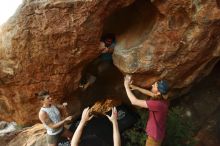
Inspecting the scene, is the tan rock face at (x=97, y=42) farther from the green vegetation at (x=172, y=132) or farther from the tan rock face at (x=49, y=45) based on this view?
the green vegetation at (x=172, y=132)

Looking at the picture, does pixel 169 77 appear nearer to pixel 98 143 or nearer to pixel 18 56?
pixel 98 143

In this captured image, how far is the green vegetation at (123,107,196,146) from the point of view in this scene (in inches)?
396

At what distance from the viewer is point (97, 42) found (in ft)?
31.2

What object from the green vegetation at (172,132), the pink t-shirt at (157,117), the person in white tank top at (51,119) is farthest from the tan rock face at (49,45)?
the pink t-shirt at (157,117)

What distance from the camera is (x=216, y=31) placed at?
950 centimetres

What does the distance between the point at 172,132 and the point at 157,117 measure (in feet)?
5.96

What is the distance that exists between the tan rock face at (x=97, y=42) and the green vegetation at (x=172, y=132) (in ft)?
2.84

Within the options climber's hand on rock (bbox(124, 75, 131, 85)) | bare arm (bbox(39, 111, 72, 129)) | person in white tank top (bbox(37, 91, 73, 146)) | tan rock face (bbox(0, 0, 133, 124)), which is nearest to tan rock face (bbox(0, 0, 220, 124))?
tan rock face (bbox(0, 0, 133, 124))

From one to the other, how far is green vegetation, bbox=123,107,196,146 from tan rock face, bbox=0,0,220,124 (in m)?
0.87

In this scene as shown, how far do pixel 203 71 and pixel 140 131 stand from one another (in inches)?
93.2

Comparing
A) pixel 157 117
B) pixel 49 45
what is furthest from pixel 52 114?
pixel 157 117

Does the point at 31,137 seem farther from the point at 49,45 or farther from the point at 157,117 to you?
the point at 157,117

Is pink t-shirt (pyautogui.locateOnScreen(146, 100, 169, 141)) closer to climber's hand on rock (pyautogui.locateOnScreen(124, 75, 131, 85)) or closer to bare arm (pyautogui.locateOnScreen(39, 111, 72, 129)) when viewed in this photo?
climber's hand on rock (pyautogui.locateOnScreen(124, 75, 131, 85))

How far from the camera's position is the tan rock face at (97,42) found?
9086 millimetres
